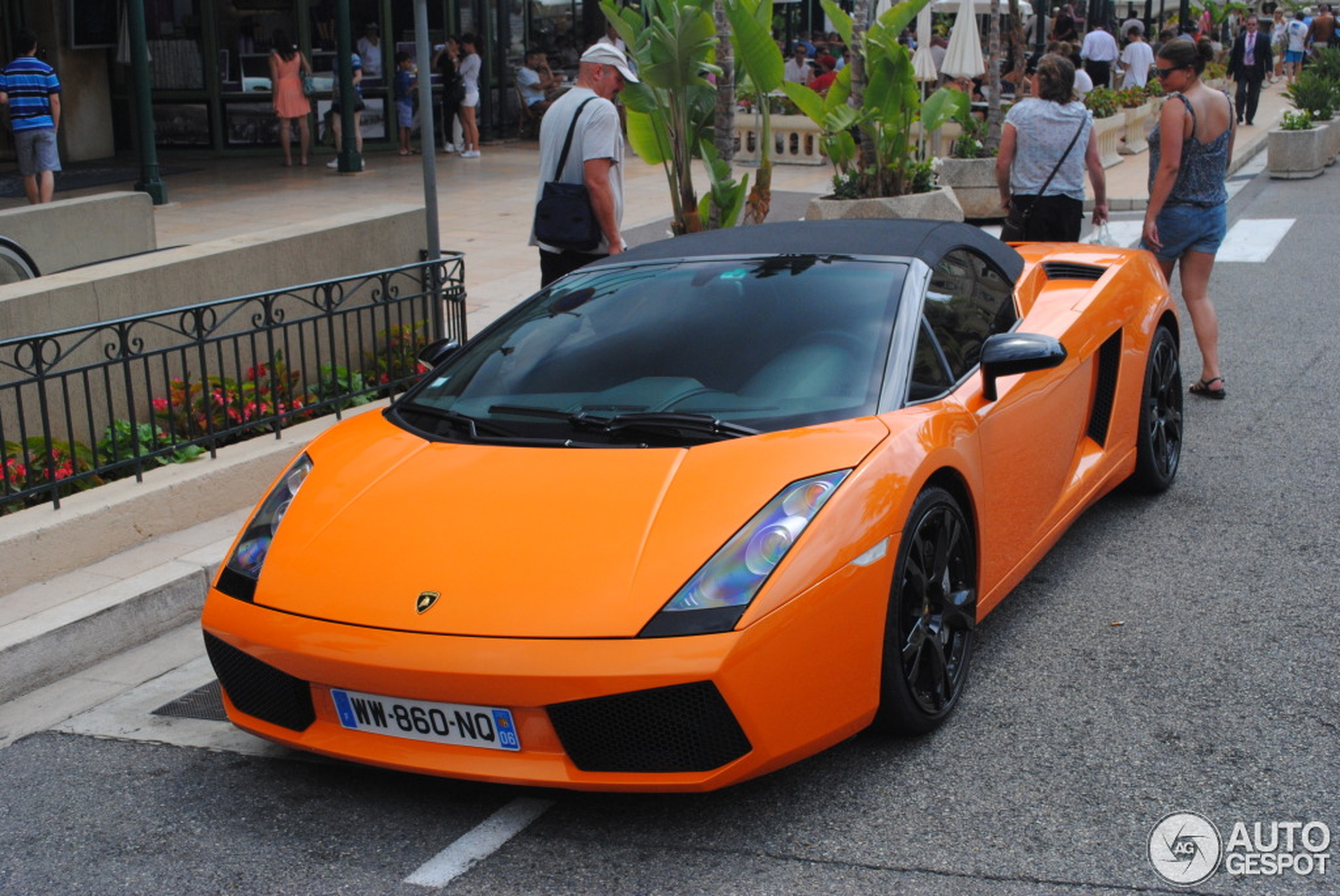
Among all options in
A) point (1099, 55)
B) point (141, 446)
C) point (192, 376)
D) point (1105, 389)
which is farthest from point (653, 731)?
point (1099, 55)

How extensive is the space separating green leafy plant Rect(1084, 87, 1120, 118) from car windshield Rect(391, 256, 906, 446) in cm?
1815

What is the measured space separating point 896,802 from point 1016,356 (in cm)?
149

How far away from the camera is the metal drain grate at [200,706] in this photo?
454 centimetres

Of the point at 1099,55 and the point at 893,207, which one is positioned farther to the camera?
the point at 1099,55

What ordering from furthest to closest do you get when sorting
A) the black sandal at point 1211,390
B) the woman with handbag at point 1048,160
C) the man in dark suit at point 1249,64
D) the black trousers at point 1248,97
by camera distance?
the black trousers at point 1248,97 → the man in dark suit at point 1249,64 → the woman with handbag at point 1048,160 → the black sandal at point 1211,390

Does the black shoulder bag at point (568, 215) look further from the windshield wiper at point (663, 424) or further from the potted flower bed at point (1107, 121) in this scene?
the potted flower bed at point (1107, 121)

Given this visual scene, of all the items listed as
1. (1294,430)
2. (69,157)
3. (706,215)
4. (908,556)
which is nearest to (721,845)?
(908,556)

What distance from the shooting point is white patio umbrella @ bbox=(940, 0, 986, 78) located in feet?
60.3

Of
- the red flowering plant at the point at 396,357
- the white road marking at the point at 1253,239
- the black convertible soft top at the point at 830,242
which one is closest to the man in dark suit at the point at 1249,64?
the white road marking at the point at 1253,239

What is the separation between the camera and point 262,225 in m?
15.2

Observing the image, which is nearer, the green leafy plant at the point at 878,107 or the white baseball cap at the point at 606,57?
the white baseball cap at the point at 606,57

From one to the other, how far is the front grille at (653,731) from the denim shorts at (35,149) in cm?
1306

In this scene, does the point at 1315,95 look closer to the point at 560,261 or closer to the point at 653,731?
the point at 560,261

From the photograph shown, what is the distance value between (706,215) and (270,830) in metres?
8.68
